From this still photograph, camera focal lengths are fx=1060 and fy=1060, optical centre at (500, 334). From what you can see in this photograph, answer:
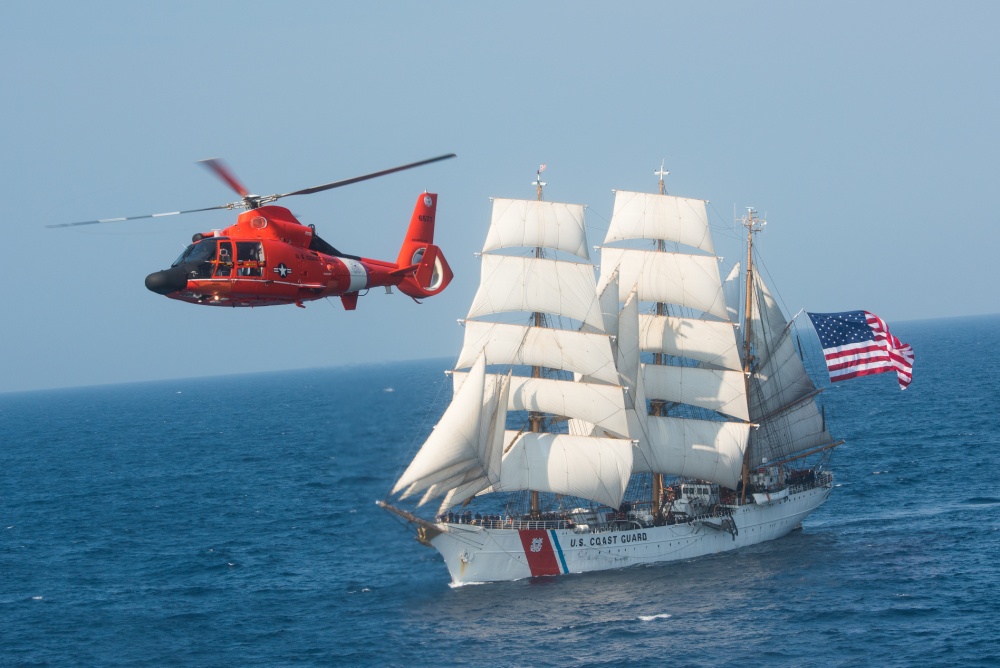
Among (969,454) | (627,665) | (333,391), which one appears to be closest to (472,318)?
(333,391)

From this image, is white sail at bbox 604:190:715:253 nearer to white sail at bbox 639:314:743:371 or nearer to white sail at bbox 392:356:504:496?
white sail at bbox 639:314:743:371

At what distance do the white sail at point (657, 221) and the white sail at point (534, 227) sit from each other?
7323 mm

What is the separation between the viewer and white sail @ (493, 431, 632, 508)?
63531mm

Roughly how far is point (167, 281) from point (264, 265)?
11.3 ft

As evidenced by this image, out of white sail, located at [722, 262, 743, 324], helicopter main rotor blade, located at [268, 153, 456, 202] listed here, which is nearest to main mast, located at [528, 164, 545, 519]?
white sail, located at [722, 262, 743, 324]

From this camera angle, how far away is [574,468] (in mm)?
63562

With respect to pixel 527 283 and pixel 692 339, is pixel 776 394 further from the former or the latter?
pixel 527 283

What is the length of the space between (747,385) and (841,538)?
38.6ft

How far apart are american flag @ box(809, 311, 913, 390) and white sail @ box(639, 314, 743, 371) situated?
6.00m

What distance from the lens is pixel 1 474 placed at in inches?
4678

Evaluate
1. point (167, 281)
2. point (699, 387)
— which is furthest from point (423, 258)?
point (699, 387)

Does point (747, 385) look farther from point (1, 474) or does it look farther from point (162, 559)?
point (1, 474)

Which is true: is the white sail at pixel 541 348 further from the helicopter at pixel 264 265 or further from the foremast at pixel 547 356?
the helicopter at pixel 264 265

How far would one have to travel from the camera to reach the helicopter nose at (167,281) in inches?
1320
